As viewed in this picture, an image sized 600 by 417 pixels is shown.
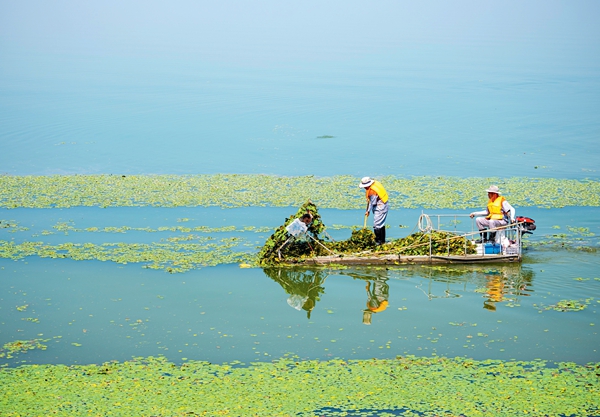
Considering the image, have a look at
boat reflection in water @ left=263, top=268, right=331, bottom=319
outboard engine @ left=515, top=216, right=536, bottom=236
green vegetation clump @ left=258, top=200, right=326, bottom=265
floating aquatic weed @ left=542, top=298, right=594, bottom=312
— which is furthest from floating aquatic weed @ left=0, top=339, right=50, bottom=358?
outboard engine @ left=515, top=216, right=536, bottom=236

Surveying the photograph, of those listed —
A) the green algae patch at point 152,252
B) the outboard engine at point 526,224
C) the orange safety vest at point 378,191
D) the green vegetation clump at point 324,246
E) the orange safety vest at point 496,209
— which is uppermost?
the orange safety vest at point 378,191

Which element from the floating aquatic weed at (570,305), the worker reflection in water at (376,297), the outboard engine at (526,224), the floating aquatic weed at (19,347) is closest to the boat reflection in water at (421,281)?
the worker reflection in water at (376,297)

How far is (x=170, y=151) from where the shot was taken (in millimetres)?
23938

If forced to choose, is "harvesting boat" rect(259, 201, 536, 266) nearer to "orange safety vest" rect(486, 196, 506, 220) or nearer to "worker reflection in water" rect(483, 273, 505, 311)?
"orange safety vest" rect(486, 196, 506, 220)

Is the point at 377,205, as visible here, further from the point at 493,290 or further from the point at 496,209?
the point at 493,290

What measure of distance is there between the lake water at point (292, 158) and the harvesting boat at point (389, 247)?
21 centimetres

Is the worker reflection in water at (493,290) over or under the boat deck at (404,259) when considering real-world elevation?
under

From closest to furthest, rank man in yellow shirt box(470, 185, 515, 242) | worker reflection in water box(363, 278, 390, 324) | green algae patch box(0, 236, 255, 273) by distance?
worker reflection in water box(363, 278, 390, 324) → man in yellow shirt box(470, 185, 515, 242) → green algae patch box(0, 236, 255, 273)

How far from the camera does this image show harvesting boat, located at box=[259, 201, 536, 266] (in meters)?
11.5

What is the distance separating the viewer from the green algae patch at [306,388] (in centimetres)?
724

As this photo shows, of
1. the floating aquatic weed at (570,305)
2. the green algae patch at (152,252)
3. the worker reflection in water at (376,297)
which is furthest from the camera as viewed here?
the green algae patch at (152,252)

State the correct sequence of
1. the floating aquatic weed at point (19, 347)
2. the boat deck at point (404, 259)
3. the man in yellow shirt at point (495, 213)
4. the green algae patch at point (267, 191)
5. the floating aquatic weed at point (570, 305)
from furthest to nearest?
the green algae patch at point (267, 191) < the man in yellow shirt at point (495, 213) < the boat deck at point (404, 259) < the floating aquatic weed at point (570, 305) < the floating aquatic weed at point (19, 347)

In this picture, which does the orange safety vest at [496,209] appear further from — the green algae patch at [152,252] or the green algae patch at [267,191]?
the green algae patch at [152,252]

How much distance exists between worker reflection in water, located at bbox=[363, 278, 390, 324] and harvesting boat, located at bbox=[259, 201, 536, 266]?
0.67 metres
